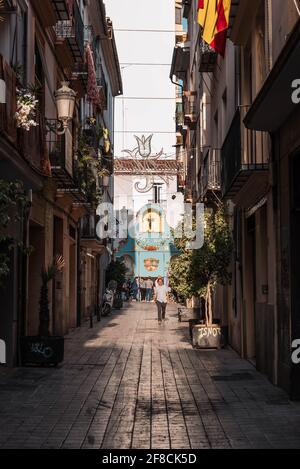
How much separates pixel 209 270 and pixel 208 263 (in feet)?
0.87

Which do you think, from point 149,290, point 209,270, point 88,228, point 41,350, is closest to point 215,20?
point 209,270

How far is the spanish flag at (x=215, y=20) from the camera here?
560 inches

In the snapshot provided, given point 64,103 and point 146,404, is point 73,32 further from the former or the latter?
point 146,404

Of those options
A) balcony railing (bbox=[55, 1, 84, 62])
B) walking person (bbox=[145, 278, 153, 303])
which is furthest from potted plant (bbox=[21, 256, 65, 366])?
walking person (bbox=[145, 278, 153, 303])

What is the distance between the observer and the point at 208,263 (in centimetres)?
1655

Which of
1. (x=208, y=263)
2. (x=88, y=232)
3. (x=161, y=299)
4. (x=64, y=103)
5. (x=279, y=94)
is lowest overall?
(x=161, y=299)

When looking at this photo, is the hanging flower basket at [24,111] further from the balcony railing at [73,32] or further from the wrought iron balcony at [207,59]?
the wrought iron balcony at [207,59]

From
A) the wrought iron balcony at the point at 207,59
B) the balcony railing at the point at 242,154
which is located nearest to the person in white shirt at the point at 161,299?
the wrought iron balcony at the point at 207,59

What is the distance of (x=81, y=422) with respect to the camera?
850cm

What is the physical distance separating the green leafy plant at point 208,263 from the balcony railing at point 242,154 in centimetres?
192

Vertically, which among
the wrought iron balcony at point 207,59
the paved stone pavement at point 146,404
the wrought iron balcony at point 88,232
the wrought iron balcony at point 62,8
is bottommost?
the paved stone pavement at point 146,404

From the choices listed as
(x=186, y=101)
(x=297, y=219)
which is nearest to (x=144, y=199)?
(x=186, y=101)

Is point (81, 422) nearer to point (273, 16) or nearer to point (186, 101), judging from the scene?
point (273, 16)

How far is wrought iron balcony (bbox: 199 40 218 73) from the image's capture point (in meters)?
20.3
